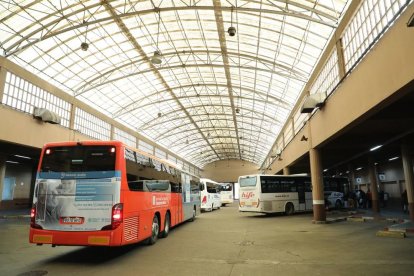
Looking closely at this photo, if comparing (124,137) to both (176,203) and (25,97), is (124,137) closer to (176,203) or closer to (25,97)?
(25,97)

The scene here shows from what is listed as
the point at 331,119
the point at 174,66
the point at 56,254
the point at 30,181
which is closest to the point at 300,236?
the point at 331,119

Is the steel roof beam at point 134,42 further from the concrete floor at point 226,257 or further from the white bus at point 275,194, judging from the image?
the concrete floor at point 226,257

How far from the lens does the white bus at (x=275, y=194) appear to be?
73.5 ft

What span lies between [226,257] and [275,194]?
1542 cm

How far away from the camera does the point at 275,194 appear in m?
23.1

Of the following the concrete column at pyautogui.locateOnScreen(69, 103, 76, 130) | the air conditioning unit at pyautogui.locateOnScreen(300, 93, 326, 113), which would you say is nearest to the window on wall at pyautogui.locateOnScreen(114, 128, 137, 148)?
the concrete column at pyautogui.locateOnScreen(69, 103, 76, 130)

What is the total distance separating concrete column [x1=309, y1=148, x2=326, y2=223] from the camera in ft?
55.8

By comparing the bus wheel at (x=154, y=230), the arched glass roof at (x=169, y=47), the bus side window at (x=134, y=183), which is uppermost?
the arched glass roof at (x=169, y=47)

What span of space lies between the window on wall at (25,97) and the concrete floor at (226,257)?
33.9 feet

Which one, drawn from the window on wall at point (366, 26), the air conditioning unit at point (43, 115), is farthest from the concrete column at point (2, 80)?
the window on wall at point (366, 26)

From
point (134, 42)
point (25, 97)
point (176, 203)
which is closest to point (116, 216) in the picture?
point (176, 203)

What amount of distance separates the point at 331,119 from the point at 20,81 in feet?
59.1

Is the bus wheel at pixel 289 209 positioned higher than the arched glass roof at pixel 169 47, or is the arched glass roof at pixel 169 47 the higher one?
the arched glass roof at pixel 169 47

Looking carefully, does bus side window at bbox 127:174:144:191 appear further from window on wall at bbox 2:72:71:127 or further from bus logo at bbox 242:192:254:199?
bus logo at bbox 242:192:254:199
